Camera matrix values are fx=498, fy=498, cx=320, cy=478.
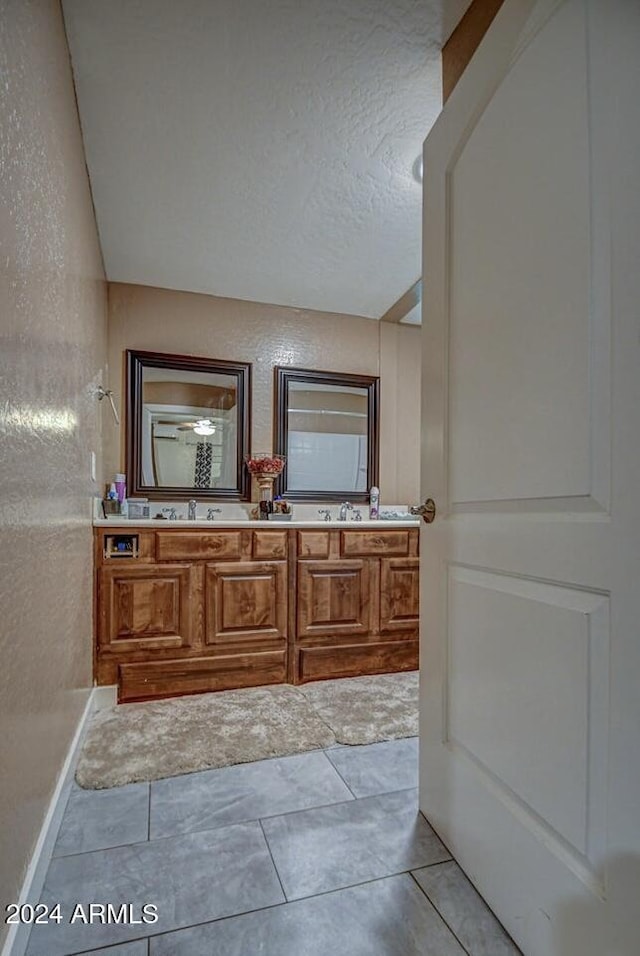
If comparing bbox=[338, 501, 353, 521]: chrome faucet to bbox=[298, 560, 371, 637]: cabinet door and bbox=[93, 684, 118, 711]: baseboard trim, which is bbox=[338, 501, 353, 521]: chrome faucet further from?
bbox=[93, 684, 118, 711]: baseboard trim

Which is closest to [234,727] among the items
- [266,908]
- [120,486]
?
[266,908]

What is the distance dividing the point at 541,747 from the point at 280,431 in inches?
98.4

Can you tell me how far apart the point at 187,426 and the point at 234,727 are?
1757mm

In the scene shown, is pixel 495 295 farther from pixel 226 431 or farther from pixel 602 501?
pixel 226 431

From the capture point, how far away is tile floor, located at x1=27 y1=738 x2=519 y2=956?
3.39 feet

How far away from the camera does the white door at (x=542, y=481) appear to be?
0.82 m

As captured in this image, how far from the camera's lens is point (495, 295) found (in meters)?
1.16

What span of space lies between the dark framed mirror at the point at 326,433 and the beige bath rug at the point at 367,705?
46.9 inches

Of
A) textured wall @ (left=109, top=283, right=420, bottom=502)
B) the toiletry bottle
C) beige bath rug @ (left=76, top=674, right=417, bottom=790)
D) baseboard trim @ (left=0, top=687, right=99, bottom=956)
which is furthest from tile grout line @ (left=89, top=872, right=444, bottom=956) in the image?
textured wall @ (left=109, top=283, right=420, bottom=502)

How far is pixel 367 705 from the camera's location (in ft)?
7.47

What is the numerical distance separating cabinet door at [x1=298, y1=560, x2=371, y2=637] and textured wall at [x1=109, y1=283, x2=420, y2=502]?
866mm

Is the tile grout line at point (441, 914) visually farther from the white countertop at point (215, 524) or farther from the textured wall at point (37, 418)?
the white countertop at point (215, 524)

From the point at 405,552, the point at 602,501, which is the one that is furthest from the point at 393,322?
the point at 602,501

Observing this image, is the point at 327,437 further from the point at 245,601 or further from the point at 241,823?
the point at 241,823
